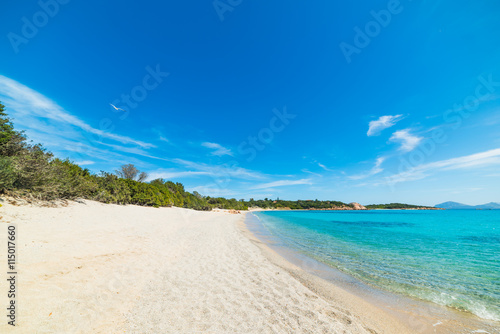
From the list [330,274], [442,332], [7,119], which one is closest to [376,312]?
[442,332]

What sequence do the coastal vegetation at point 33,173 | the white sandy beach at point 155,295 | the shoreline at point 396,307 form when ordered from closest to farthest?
the white sandy beach at point 155,295
the shoreline at point 396,307
the coastal vegetation at point 33,173

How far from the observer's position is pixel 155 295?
14.9 feet

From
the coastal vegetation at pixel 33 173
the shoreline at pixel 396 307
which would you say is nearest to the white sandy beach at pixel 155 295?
the shoreline at pixel 396 307

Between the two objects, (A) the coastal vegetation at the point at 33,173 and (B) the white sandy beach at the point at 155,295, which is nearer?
(B) the white sandy beach at the point at 155,295

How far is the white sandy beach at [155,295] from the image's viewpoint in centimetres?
338

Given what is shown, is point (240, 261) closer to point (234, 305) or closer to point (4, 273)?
point (234, 305)

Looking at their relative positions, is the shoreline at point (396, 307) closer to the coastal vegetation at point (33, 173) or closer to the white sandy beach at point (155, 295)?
the white sandy beach at point (155, 295)

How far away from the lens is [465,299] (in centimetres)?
604

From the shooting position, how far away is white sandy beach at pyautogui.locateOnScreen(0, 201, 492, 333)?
3381 mm

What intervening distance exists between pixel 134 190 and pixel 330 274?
1206 inches

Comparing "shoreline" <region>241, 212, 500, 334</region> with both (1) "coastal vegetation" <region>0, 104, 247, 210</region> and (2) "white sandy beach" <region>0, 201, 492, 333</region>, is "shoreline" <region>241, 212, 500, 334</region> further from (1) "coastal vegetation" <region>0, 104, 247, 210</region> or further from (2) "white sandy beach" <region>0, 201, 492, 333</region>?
(1) "coastal vegetation" <region>0, 104, 247, 210</region>

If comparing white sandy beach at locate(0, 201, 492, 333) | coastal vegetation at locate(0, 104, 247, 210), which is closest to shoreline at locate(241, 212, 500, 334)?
white sandy beach at locate(0, 201, 492, 333)

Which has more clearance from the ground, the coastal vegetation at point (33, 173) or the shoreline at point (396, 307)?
the coastal vegetation at point (33, 173)

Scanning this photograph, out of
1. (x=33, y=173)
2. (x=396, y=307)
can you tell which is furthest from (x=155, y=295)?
(x=33, y=173)
